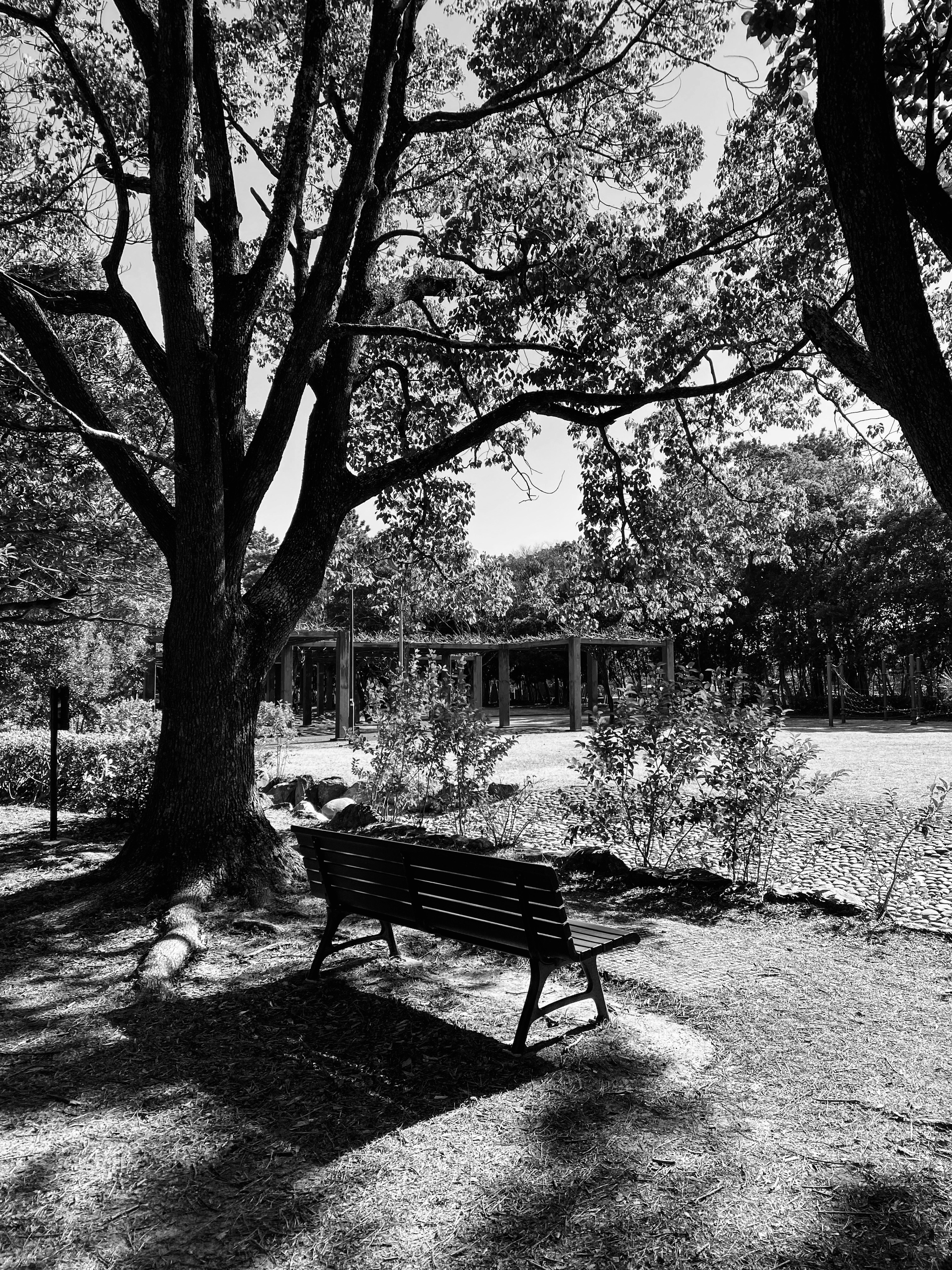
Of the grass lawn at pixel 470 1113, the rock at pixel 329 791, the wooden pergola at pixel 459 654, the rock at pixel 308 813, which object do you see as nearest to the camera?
the grass lawn at pixel 470 1113

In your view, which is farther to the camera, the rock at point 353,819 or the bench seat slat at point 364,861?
the rock at point 353,819

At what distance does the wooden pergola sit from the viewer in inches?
936

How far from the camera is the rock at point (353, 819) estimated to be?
958cm

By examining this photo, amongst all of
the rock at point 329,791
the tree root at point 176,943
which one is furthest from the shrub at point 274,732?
the tree root at point 176,943

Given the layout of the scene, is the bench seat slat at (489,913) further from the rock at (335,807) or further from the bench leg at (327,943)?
the rock at (335,807)

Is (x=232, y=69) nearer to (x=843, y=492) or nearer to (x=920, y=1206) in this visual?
(x=920, y=1206)

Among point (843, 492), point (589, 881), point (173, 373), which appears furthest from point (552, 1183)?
point (843, 492)

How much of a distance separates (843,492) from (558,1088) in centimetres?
3691

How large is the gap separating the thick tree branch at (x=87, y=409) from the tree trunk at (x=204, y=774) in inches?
25.4

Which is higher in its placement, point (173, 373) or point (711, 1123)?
point (173, 373)

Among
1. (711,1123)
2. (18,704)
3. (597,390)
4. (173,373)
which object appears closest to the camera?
(711,1123)

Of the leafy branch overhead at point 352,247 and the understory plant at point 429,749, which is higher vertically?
the leafy branch overhead at point 352,247


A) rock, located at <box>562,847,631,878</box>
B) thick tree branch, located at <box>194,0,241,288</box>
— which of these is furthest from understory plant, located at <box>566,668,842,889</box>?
thick tree branch, located at <box>194,0,241,288</box>

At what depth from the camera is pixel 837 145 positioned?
2.92m
